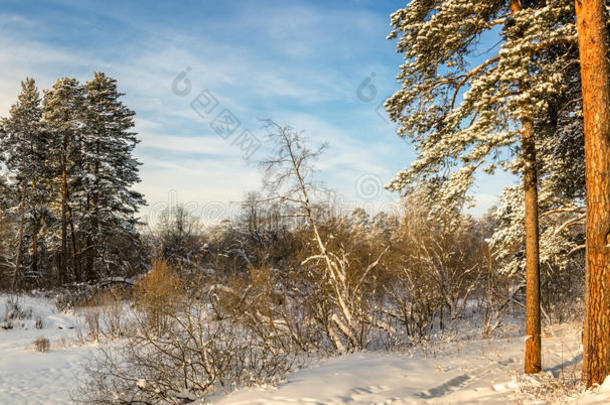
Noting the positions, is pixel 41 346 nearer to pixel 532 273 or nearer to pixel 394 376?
pixel 394 376

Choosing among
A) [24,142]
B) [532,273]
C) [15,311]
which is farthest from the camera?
[24,142]

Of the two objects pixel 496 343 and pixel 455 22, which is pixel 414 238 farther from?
pixel 455 22

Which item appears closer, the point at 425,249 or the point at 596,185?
the point at 596,185

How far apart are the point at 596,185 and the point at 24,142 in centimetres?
2794

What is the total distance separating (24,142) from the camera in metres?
24.2

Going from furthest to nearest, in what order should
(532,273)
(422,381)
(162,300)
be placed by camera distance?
(162,300)
(532,273)
(422,381)

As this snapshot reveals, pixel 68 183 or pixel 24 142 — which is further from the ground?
pixel 24 142

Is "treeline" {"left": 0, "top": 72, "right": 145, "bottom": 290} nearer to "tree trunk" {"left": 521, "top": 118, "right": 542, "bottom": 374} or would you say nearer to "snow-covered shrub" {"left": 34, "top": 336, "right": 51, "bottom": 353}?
"snow-covered shrub" {"left": 34, "top": 336, "right": 51, "bottom": 353}

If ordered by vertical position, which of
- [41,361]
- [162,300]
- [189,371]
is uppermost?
[162,300]

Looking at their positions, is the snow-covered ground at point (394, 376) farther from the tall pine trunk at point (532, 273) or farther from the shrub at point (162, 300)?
the shrub at point (162, 300)

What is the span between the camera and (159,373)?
27.2ft

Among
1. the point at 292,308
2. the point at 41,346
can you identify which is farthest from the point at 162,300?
the point at 41,346

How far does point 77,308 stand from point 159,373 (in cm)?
1475

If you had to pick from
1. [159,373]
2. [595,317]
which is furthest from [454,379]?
[159,373]
